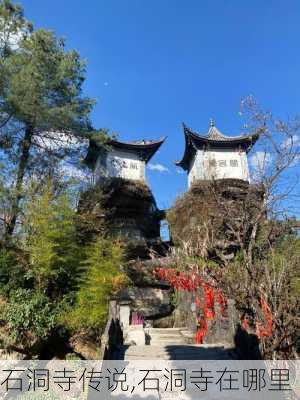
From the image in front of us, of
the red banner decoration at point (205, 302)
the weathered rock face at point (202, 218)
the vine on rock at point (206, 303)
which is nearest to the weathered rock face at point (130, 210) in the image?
the weathered rock face at point (202, 218)

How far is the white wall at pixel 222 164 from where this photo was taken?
23188 mm

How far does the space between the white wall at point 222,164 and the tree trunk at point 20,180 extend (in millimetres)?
13095

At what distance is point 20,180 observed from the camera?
12141mm

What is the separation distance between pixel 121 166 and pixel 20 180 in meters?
11.1

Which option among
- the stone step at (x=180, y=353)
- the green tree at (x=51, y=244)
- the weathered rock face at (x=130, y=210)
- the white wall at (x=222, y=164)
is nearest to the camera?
the stone step at (x=180, y=353)

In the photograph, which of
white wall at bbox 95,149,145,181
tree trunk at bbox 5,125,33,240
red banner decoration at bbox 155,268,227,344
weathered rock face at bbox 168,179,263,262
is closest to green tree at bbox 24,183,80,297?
tree trunk at bbox 5,125,33,240

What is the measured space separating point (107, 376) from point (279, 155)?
7.86m

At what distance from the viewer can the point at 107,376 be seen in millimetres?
5516

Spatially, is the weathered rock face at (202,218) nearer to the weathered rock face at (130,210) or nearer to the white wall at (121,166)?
the weathered rock face at (130,210)

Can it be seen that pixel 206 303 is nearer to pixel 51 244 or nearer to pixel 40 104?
pixel 51 244

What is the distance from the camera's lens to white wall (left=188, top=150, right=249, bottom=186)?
2319 cm

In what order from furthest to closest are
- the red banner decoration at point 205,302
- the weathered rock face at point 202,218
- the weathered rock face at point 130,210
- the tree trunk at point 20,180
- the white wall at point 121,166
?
the white wall at point 121,166 → the weathered rock face at point 130,210 → the weathered rock face at point 202,218 → the tree trunk at point 20,180 → the red banner decoration at point 205,302

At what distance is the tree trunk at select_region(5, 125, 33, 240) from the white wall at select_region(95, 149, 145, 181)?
28.1ft

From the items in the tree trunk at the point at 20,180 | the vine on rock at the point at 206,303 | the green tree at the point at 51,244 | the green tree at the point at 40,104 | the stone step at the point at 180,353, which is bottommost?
the stone step at the point at 180,353
